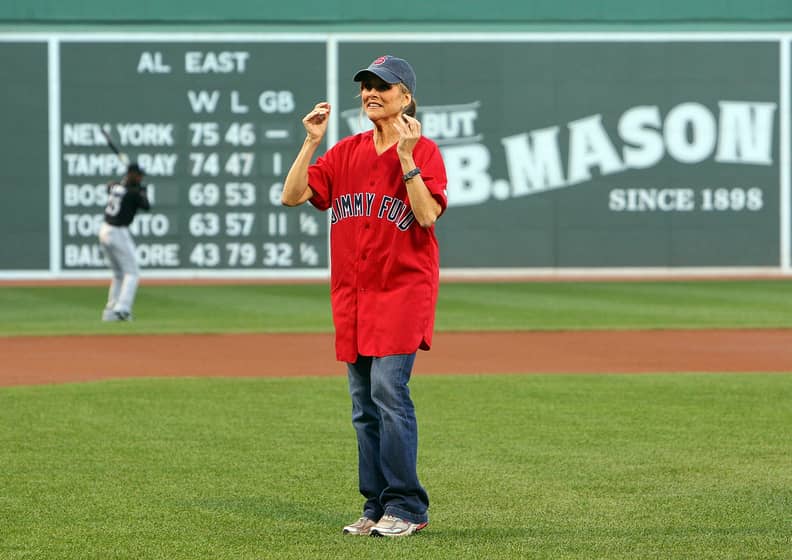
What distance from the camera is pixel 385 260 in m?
6.36

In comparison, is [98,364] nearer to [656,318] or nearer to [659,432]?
[659,432]

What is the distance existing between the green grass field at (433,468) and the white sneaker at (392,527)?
83 mm

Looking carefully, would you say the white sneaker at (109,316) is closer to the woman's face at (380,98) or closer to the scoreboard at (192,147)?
the scoreboard at (192,147)

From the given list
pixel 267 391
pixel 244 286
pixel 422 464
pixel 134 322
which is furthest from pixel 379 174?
pixel 244 286

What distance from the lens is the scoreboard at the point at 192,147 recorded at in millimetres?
29109

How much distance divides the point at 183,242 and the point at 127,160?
1.90 meters

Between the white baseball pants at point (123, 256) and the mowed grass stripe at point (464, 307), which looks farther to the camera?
the white baseball pants at point (123, 256)

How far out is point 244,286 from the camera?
28484 mm

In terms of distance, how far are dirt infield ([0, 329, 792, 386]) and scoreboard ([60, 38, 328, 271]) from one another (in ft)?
38.7

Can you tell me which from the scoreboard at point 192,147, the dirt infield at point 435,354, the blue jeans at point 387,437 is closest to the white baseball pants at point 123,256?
the dirt infield at point 435,354

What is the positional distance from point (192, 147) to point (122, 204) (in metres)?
9.28
